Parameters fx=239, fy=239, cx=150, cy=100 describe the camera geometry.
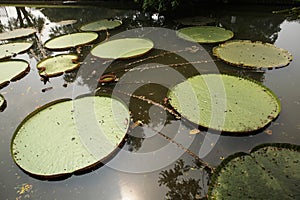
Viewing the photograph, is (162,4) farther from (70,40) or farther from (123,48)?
(70,40)

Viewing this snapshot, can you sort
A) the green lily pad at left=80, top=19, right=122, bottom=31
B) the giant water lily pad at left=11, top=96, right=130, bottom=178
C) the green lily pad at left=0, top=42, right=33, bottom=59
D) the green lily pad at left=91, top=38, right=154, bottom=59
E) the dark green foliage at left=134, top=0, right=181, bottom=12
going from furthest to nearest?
the green lily pad at left=80, top=19, right=122, bottom=31, the dark green foliage at left=134, top=0, right=181, bottom=12, the green lily pad at left=0, top=42, right=33, bottom=59, the green lily pad at left=91, top=38, right=154, bottom=59, the giant water lily pad at left=11, top=96, right=130, bottom=178

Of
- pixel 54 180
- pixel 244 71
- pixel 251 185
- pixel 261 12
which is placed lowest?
pixel 54 180

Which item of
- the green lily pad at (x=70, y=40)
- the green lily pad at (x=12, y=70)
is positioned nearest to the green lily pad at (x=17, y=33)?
the green lily pad at (x=70, y=40)

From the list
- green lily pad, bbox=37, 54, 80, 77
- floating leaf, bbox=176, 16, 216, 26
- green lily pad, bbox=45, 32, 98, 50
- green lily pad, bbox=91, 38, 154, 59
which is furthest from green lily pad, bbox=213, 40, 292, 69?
green lily pad, bbox=45, 32, 98, 50

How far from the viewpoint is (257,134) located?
122 inches

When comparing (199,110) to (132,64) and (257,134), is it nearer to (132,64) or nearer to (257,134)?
(257,134)

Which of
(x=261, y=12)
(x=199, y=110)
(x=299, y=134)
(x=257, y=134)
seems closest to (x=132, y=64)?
(x=199, y=110)

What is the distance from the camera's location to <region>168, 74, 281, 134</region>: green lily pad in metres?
3.16

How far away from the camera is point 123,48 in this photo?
5371mm

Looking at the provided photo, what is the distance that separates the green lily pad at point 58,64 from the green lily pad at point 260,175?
359 cm

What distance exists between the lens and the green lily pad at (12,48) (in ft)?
19.2

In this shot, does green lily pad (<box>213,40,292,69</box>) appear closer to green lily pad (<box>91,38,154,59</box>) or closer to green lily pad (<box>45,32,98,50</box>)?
green lily pad (<box>91,38,154,59</box>)

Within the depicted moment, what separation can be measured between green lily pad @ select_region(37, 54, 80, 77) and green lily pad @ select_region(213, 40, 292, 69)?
2.96 m

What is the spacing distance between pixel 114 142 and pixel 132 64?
226cm
